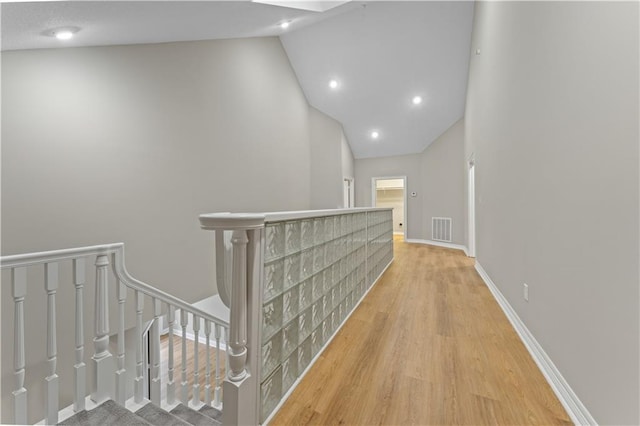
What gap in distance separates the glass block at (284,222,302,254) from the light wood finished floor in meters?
0.78

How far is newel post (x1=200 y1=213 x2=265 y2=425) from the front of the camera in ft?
3.57

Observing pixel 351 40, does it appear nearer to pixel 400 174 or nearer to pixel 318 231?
pixel 400 174

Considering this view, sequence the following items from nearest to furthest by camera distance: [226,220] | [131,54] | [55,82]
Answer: [226,220], [55,82], [131,54]

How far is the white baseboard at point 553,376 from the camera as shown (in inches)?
46.5

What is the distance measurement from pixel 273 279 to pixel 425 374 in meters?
1.10

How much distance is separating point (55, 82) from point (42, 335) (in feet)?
7.23

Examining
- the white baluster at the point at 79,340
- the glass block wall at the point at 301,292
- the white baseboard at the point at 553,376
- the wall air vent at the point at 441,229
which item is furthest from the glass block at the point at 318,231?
the wall air vent at the point at 441,229

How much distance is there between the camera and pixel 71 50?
247cm

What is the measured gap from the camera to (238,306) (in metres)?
1.11

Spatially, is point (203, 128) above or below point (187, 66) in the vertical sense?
below

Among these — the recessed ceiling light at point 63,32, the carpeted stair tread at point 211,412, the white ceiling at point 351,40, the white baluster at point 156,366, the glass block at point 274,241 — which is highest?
the white ceiling at point 351,40

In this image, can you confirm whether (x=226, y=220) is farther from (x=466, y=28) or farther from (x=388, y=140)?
(x=388, y=140)

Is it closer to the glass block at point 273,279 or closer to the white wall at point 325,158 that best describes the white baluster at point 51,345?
the glass block at point 273,279

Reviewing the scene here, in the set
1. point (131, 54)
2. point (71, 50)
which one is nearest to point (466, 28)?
point (131, 54)
